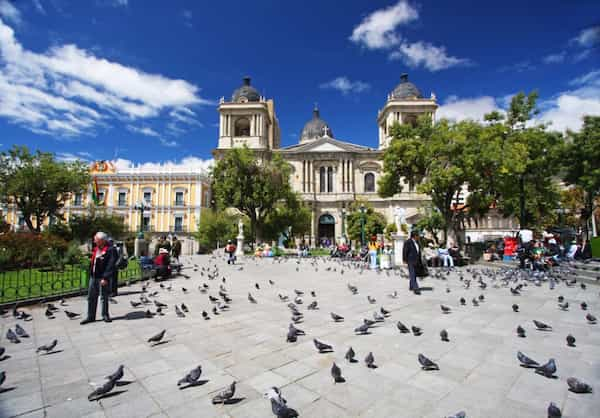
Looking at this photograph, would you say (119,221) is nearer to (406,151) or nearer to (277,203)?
(277,203)

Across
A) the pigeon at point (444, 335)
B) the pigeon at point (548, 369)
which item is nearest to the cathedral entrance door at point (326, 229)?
the pigeon at point (444, 335)

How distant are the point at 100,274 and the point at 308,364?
409 centimetres

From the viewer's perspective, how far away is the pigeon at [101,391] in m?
2.64

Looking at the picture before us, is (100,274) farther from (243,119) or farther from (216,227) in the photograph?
(243,119)

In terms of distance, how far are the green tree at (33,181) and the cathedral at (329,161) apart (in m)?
17.8

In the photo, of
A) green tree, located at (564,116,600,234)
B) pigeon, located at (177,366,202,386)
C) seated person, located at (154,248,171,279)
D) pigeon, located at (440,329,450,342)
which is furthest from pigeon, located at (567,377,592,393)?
green tree, located at (564,116,600,234)

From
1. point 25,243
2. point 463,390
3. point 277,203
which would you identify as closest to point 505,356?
point 463,390

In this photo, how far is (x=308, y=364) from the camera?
11.1 feet

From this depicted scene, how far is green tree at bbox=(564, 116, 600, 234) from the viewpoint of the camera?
735 inches

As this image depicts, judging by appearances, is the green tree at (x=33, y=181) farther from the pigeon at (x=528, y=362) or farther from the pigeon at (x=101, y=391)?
the pigeon at (x=528, y=362)

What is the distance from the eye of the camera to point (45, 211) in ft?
84.2

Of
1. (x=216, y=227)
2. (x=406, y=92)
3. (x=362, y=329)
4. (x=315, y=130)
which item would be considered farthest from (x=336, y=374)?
(x=315, y=130)

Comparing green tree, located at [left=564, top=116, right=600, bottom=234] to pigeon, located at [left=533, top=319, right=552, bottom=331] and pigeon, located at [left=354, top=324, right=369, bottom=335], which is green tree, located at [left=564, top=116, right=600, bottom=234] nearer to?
pigeon, located at [left=533, top=319, right=552, bottom=331]

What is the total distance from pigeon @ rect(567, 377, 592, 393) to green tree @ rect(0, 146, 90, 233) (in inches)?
1202
